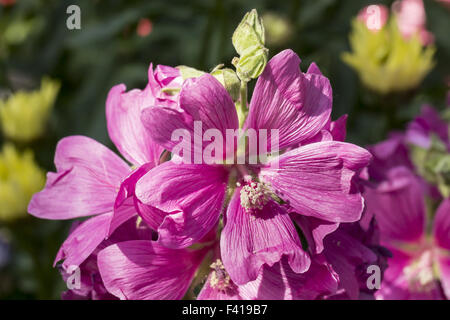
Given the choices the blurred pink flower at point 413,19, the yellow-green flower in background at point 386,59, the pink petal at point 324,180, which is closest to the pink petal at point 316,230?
the pink petal at point 324,180

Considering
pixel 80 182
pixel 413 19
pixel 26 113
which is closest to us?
pixel 80 182

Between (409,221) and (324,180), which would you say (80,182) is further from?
(409,221)

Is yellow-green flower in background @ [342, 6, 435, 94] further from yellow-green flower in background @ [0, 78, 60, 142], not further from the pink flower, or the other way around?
the pink flower

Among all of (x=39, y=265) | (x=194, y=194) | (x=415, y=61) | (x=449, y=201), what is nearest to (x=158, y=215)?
(x=194, y=194)

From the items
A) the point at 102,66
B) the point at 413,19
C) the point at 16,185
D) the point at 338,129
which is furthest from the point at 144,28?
the point at 338,129

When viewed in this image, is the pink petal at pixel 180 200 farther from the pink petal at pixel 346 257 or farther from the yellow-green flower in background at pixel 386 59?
the yellow-green flower in background at pixel 386 59

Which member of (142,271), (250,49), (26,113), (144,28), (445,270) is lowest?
(445,270)

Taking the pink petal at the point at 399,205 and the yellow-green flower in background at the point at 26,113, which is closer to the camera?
the pink petal at the point at 399,205

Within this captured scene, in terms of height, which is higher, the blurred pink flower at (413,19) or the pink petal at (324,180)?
the blurred pink flower at (413,19)
